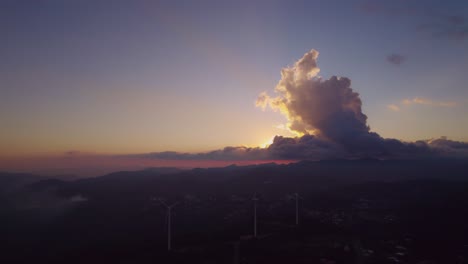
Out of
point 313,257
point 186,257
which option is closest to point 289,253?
point 313,257

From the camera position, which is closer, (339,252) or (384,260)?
(384,260)

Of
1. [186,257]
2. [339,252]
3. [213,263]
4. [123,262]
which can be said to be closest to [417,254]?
[339,252]

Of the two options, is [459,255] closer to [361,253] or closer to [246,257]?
[361,253]

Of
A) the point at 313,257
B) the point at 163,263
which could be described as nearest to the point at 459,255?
the point at 313,257

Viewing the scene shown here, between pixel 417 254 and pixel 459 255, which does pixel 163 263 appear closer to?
pixel 417 254

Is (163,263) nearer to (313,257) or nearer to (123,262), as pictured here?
(123,262)

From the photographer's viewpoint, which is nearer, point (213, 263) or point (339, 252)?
point (213, 263)

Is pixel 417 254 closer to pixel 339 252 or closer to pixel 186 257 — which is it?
pixel 339 252

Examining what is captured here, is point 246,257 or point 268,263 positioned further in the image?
point 246,257
